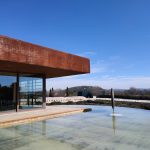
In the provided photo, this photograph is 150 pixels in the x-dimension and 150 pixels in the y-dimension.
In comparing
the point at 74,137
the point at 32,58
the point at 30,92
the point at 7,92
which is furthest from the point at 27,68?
the point at 74,137

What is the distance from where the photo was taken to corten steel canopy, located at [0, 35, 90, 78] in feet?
31.6

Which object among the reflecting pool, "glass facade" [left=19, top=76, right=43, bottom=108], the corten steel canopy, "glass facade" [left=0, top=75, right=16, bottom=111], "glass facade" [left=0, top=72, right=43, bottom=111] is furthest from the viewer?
"glass facade" [left=19, top=76, right=43, bottom=108]

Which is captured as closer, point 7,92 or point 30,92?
point 7,92

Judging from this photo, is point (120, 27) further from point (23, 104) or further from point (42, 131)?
point (42, 131)

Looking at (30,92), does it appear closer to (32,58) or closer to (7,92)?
(7,92)

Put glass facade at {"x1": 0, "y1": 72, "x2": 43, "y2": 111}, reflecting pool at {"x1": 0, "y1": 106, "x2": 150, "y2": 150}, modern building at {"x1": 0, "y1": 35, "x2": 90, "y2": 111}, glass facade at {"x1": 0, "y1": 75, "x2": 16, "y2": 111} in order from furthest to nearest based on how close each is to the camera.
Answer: glass facade at {"x1": 0, "y1": 72, "x2": 43, "y2": 111} < glass facade at {"x1": 0, "y1": 75, "x2": 16, "y2": 111} < modern building at {"x1": 0, "y1": 35, "x2": 90, "y2": 111} < reflecting pool at {"x1": 0, "y1": 106, "x2": 150, "y2": 150}

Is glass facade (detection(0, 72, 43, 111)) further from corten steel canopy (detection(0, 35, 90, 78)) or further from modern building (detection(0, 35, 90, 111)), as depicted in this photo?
corten steel canopy (detection(0, 35, 90, 78))

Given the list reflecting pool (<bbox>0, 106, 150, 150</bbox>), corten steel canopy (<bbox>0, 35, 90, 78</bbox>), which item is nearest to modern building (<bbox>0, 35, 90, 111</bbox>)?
corten steel canopy (<bbox>0, 35, 90, 78</bbox>)

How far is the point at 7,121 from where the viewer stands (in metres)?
9.99

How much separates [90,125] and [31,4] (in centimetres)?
862

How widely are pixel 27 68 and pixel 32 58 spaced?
1899mm

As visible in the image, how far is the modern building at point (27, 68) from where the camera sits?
9.96 meters

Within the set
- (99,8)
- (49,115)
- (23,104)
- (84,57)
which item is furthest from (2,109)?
(99,8)

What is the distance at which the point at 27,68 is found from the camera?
1244 cm
